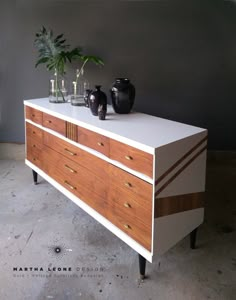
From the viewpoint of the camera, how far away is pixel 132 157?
1.77m

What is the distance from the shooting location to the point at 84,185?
224 cm

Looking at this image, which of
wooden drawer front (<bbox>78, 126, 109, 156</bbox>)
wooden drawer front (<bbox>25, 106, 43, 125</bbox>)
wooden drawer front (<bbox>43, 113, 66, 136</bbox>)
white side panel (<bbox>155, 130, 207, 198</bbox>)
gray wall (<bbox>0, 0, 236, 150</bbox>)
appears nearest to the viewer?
white side panel (<bbox>155, 130, 207, 198</bbox>)

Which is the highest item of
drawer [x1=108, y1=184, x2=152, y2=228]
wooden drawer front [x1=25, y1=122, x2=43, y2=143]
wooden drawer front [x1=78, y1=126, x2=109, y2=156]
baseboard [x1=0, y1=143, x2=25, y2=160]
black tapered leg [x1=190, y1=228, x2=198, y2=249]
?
wooden drawer front [x1=78, y1=126, x2=109, y2=156]

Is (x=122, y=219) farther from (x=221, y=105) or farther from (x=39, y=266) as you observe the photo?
(x=221, y=105)

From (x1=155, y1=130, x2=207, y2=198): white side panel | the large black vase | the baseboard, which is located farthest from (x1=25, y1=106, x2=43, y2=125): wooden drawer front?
(x1=155, y1=130, x2=207, y2=198): white side panel

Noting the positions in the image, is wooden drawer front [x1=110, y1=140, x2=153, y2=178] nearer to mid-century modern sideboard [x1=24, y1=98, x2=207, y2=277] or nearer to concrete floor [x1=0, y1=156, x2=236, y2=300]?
mid-century modern sideboard [x1=24, y1=98, x2=207, y2=277]

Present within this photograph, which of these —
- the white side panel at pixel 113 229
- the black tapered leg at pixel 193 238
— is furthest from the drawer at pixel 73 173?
the black tapered leg at pixel 193 238

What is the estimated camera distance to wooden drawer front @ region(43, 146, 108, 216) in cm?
210

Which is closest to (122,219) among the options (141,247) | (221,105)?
(141,247)

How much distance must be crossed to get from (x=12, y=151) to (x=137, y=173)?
7.66 feet

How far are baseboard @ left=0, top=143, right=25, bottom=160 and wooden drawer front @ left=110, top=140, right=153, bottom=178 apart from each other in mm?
2046

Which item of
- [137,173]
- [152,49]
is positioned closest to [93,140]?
[137,173]

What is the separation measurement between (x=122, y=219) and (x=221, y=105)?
1997mm

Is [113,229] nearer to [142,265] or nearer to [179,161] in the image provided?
[142,265]
